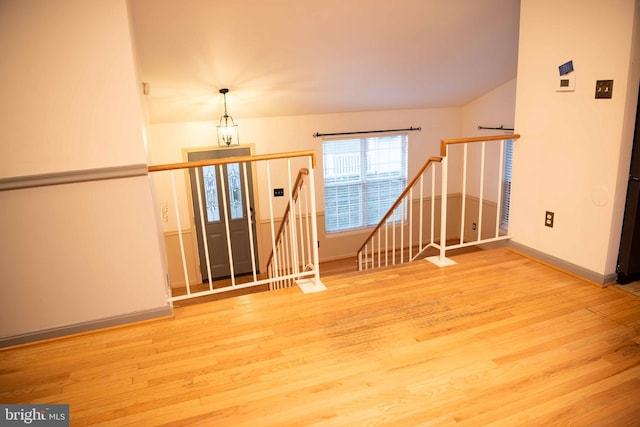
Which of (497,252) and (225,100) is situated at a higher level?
(225,100)

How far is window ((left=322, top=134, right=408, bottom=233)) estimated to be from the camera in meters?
7.28

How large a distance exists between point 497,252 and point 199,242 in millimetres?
4667

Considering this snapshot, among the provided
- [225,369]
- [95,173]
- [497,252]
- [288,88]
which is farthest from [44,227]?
[288,88]

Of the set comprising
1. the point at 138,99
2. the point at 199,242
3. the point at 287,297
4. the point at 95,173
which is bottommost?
the point at 199,242

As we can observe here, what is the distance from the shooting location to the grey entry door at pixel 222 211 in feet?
21.5

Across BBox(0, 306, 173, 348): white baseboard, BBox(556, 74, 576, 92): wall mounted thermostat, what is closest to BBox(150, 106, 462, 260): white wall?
BBox(0, 306, 173, 348): white baseboard

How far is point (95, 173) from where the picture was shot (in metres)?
2.54

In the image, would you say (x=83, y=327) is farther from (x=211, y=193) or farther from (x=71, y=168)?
(x=211, y=193)

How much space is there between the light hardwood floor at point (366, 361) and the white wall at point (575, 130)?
0.36 m

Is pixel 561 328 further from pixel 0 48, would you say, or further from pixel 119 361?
pixel 0 48

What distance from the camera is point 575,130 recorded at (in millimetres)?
3014

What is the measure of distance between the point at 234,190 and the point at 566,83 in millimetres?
4866

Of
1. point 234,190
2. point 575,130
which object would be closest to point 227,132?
point 234,190

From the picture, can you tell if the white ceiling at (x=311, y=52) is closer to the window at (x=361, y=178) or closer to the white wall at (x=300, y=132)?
the white wall at (x=300, y=132)
